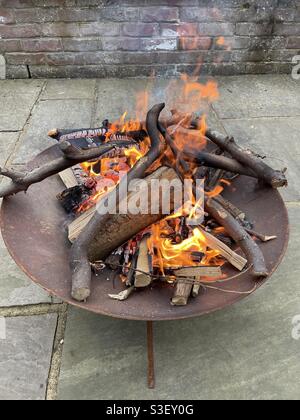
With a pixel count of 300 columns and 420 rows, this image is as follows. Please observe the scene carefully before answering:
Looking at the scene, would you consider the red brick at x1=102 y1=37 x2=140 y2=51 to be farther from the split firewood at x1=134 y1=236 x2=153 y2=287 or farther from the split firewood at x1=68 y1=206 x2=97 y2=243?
the split firewood at x1=134 y1=236 x2=153 y2=287

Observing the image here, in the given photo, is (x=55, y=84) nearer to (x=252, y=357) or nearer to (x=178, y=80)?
(x=178, y=80)

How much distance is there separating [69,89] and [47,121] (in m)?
0.81

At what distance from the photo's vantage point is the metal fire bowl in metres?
1.81

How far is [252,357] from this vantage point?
2213mm

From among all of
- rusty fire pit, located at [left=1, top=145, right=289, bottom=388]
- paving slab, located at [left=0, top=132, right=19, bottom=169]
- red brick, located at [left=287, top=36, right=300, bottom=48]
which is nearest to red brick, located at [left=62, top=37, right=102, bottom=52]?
paving slab, located at [left=0, top=132, right=19, bottom=169]

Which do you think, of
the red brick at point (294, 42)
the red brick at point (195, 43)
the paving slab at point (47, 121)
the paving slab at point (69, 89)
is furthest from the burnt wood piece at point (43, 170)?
the red brick at point (294, 42)

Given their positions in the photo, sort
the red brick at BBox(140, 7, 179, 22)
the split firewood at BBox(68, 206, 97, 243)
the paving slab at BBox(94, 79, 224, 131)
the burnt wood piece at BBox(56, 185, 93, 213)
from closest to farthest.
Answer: the split firewood at BBox(68, 206, 97, 243) < the burnt wood piece at BBox(56, 185, 93, 213) < the paving slab at BBox(94, 79, 224, 131) < the red brick at BBox(140, 7, 179, 22)

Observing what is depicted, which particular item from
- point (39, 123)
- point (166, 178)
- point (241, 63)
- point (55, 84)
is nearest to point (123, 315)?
point (166, 178)

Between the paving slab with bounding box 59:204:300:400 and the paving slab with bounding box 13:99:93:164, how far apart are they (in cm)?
195

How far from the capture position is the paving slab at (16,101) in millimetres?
4199

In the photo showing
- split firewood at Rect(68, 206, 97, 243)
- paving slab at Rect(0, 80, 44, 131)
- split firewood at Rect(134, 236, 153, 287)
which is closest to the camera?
split firewood at Rect(134, 236, 153, 287)

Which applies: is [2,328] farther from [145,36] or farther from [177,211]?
[145,36]

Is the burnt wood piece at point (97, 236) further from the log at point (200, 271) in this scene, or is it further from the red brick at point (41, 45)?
the red brick at point (41, 45)

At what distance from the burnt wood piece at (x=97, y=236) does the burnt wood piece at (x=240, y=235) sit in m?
0.37
